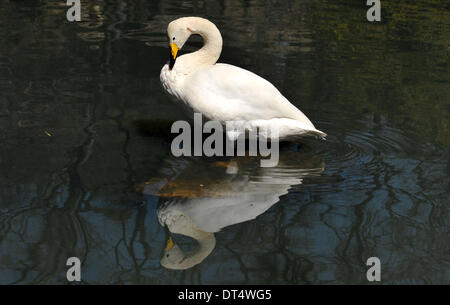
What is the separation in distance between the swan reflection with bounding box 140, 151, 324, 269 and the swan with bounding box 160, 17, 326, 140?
320 millimetres

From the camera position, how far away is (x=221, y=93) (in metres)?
6.24

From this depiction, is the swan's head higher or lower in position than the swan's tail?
higher

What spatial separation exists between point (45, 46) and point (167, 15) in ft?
9.99

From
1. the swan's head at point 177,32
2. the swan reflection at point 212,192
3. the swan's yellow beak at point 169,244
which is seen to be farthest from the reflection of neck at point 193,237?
the swan's head at point 177,32

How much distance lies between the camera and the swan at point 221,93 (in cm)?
622

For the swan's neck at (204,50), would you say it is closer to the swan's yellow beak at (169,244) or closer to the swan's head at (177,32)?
the swan's head at (177,32)

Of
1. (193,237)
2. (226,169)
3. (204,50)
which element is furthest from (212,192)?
(204,50)

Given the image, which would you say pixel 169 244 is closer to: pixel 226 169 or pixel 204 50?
pixel 226 169

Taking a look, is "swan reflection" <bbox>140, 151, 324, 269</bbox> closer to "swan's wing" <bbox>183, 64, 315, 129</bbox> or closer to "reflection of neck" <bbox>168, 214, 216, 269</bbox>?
"reflection of neck" <bbox>168, 214, 216, 269</bbox>

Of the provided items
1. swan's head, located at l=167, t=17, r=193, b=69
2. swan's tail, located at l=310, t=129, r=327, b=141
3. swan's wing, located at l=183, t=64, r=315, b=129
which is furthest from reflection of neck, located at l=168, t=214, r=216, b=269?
swan's head, located at l=167, t=17, r=193, b=69

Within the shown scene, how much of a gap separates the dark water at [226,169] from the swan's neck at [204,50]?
0.77 meters

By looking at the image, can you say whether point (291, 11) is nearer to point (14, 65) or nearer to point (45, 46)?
point (45, 46)

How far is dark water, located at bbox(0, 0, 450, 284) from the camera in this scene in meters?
4.55

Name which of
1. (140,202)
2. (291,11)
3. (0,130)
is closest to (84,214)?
(140,202)
